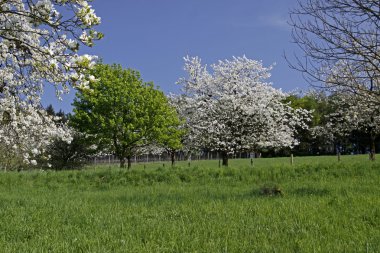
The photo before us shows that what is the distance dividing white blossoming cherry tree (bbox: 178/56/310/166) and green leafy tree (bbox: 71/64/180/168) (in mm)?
4247

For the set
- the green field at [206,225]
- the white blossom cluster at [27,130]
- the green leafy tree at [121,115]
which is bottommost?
the green field at [206,225]

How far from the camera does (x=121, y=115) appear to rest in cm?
3562

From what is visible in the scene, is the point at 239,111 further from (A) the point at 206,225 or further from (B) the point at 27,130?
(A) the point at 206,225

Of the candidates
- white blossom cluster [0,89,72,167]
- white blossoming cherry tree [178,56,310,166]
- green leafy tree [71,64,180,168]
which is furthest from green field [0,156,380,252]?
green leafy tree [71,64,180,168]

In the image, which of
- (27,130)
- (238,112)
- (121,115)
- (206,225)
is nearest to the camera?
(206,225)

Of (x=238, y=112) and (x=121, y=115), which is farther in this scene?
(x=121, y=115)

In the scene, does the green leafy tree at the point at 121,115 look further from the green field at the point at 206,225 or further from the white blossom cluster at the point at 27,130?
the green field at the point at 206,225

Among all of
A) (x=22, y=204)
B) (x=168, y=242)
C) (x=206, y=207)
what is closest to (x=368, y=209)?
(x=206, y=207)

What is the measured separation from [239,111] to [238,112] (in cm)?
11

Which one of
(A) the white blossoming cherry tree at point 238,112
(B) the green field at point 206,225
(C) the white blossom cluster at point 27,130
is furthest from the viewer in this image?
(A) the white blossoming cherry tree at point 238,112

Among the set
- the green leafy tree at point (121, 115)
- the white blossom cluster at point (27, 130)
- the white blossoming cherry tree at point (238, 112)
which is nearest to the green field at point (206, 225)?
the white blossom cluster at point (27, 130)

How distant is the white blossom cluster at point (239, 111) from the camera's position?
3077 centimetres

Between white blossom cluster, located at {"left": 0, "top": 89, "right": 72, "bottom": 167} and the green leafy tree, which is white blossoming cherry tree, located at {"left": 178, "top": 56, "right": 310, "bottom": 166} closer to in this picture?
the green leafy tree

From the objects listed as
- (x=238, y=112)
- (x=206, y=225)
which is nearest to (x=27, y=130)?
(x=206, y=225)
